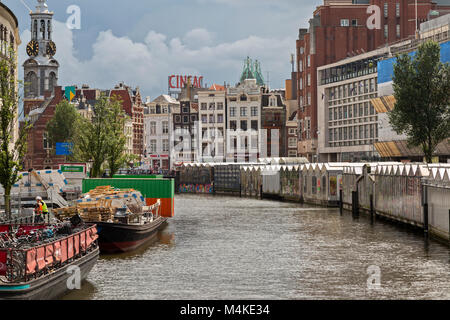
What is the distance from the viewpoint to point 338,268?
30297 mm

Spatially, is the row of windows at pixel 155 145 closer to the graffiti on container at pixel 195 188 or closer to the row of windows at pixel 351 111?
the graffiti on container at pixel 195 188

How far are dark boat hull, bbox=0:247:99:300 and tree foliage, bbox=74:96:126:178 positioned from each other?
149 feet

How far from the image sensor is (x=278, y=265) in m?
31.6

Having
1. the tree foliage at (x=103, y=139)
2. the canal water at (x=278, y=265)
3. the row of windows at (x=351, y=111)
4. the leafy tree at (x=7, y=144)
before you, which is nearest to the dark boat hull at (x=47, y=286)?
the canal water at (x=278, y=265)

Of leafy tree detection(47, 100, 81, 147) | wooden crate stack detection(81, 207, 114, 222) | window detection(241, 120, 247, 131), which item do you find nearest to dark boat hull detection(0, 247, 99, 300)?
wooden crate stack detection(81, 207, 114, 222)

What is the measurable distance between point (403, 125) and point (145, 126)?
4314 inches

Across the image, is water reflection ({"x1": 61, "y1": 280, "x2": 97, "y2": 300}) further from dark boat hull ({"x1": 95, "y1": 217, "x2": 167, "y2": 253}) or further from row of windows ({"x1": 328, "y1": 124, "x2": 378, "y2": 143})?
row of windows ({"x1": 328, "y1": 124, "x2": 378, "y2": 143})

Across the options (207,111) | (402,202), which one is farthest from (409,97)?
(207,111)

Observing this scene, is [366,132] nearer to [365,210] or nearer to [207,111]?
[207,111]

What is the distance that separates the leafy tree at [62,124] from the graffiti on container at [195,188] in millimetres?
25539

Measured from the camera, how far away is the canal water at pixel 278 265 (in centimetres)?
2530

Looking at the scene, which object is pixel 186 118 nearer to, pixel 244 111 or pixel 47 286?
pixel 244 111

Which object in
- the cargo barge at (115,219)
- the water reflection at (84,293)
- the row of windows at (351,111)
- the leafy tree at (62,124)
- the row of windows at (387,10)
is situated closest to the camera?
the water reflection at (84,293)

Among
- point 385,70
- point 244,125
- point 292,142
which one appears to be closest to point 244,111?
point 244,125
